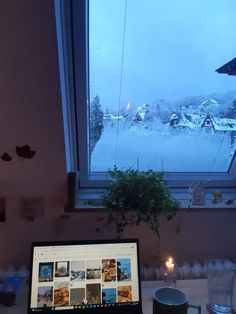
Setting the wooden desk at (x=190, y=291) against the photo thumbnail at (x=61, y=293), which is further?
the wooden desk at (x=190, y=291)

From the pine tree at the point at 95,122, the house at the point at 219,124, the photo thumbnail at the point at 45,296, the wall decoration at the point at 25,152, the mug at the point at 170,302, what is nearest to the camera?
the mug at the point at 170,302

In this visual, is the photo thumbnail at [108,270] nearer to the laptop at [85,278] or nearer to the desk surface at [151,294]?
the laptop at [85,278]

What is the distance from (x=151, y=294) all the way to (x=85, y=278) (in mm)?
321

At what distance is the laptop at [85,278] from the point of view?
115cm

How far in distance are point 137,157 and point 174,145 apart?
207 mm

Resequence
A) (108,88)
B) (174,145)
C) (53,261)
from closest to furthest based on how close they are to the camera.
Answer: (53,261)
(108,88)
(174,145)

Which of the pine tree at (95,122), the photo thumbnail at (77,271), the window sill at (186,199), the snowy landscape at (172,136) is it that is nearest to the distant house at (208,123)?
the snowy landscape at (172,136)

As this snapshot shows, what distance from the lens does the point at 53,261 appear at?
3.91 feet

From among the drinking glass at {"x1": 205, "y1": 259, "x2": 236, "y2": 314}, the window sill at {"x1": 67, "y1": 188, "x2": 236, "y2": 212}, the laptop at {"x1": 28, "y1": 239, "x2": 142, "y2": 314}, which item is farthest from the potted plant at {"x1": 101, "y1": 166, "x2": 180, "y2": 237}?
the drinking glass at {"x1": 205, "y1": 259, "x2": 236, "y2": 314}

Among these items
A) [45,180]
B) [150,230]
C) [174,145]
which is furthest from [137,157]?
[45,180]

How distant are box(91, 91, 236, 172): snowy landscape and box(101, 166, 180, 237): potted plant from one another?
0.25 m

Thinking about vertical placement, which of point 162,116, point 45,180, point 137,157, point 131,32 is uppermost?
point 131,32

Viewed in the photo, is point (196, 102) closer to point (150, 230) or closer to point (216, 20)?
point (216, 20)

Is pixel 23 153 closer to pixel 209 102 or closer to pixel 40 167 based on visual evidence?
pixel 40 167
